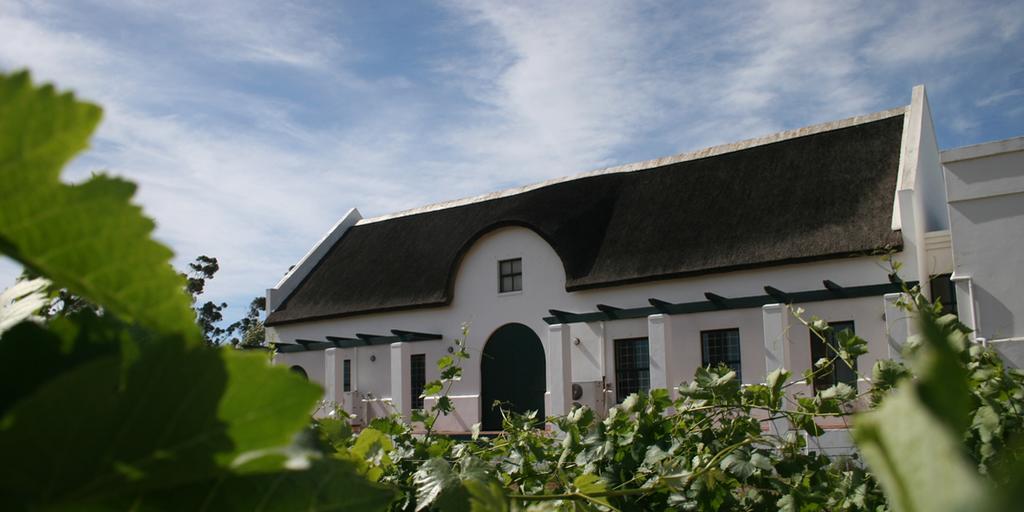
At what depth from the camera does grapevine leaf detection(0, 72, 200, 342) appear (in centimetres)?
31

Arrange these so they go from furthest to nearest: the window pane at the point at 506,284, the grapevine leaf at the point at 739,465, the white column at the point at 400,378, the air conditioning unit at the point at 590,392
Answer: the white column at the point at 400,378
the window pane at the point at 506,284
the air conditioning unit at the point at 590,392
the grapevine leaf at the point at 739,465

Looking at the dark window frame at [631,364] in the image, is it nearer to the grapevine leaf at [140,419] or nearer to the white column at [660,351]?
the white column at [660,351]

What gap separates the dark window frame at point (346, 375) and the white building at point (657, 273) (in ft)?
0.16

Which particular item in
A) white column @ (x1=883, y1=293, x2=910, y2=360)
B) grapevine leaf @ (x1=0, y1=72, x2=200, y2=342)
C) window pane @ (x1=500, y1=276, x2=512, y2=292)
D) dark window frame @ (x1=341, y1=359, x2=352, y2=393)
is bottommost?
dark window frame @ (x1=341, y1=359, x2=352, y2=393)

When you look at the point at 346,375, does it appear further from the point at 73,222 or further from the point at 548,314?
the point at 73,222

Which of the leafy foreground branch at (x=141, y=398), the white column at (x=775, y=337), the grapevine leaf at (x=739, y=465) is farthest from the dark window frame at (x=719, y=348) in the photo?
the leafy foreground branch at (x=141, y=398)

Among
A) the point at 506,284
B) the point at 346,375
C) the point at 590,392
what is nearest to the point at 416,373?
the point at 346,375

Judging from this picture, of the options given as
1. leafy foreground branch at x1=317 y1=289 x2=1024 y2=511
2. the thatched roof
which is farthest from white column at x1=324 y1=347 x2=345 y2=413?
leafy foreground branch at x1=317 y1=289 x2=1024 y2=511

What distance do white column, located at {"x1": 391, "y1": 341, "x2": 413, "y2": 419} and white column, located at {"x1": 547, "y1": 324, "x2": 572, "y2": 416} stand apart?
5.16m

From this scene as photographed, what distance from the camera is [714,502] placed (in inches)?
85.9

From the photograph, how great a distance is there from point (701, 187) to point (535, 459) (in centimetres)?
2145

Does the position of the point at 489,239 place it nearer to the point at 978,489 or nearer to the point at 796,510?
the point at 796,510

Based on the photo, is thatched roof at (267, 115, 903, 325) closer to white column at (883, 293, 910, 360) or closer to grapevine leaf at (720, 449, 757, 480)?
white column at (883, 293, 910, 360)

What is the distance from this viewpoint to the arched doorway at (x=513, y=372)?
23.5 meters
